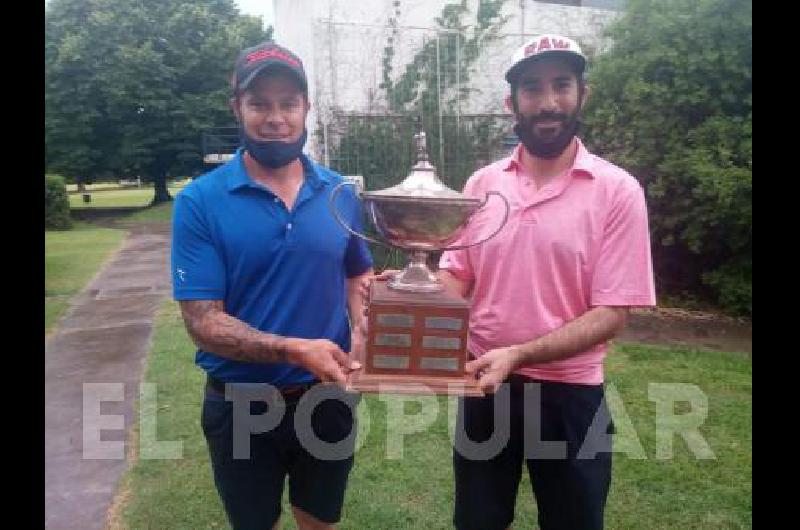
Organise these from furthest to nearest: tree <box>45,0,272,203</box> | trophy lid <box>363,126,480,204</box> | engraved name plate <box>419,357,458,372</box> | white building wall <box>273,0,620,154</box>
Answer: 1. tree <box>45,0,272,203</box>
2. white building wall <box>273,0,620,154</box>
3. engraved name plate <box>419,357,458,372</box>
4. trophy lid <box>363,126,480,204</box>

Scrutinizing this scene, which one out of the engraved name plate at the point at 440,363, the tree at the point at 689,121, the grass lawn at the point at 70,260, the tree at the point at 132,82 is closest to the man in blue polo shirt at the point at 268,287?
the engraved name plate at the point at 440,363

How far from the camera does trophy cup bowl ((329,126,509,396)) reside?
2.13 metres

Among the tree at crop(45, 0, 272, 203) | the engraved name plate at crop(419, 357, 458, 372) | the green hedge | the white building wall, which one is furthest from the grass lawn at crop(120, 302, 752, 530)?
the tree at crop(45, 0, 272, 203)

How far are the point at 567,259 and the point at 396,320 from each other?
1.97 feet

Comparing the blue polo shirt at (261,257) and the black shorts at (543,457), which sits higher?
the blue polo shirt at (261,257)

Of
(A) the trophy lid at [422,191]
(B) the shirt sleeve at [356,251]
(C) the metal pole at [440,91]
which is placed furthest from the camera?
(C) the metal pole at [440,91]

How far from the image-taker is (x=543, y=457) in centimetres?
237

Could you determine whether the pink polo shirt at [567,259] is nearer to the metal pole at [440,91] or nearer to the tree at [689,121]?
the tree at [689,121]

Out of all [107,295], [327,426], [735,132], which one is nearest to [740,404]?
[735,132]

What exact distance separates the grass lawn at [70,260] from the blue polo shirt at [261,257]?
4.95 m

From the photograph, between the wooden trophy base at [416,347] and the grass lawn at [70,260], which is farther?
the grass lawn at [70,260]

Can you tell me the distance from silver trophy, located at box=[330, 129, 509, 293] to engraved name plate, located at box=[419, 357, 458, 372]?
0.23 metres

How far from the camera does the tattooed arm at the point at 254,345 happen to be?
2.14 meters

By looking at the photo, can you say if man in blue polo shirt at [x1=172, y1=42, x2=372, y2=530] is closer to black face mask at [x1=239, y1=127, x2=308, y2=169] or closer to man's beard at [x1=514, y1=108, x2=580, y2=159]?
black face mask at [x1=239, y1=127, x2=308, y2=169]
